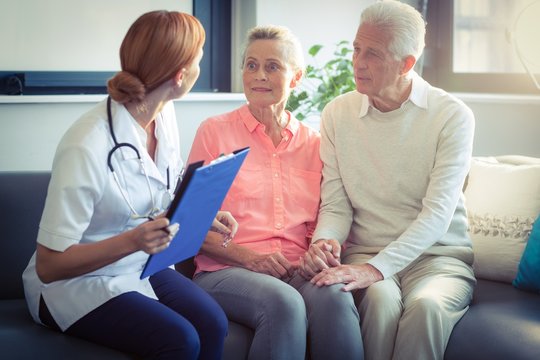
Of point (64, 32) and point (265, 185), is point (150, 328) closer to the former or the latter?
point (265, 185)

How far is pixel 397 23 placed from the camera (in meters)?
2.44

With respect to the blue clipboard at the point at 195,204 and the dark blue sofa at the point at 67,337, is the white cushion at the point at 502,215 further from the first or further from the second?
the blue clipboard at the point at 195,204

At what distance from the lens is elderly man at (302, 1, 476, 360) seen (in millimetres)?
2322

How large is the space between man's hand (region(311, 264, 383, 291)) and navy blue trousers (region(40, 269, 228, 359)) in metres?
0.35

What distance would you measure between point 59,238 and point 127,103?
402 millimetres

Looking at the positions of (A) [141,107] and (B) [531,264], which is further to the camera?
(B) [531,264]

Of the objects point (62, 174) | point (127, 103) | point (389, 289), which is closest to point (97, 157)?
point (62, 174)

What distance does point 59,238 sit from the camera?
1788mm

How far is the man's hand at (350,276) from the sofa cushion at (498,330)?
269 millimetres


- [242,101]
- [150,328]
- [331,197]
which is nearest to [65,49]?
[242,101]

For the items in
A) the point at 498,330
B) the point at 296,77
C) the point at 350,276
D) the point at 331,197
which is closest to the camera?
the point at 498,330

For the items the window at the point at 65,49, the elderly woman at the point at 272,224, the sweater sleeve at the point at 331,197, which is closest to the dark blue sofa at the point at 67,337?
the elderly woman at the point at 272,224

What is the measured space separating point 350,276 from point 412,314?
0.21 metres

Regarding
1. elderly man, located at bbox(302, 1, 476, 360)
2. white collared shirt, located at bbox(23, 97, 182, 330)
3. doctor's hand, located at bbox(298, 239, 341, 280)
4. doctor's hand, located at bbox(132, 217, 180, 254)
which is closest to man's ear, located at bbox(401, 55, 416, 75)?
elderly man, located at bbox(302, 1, 476, 360)
